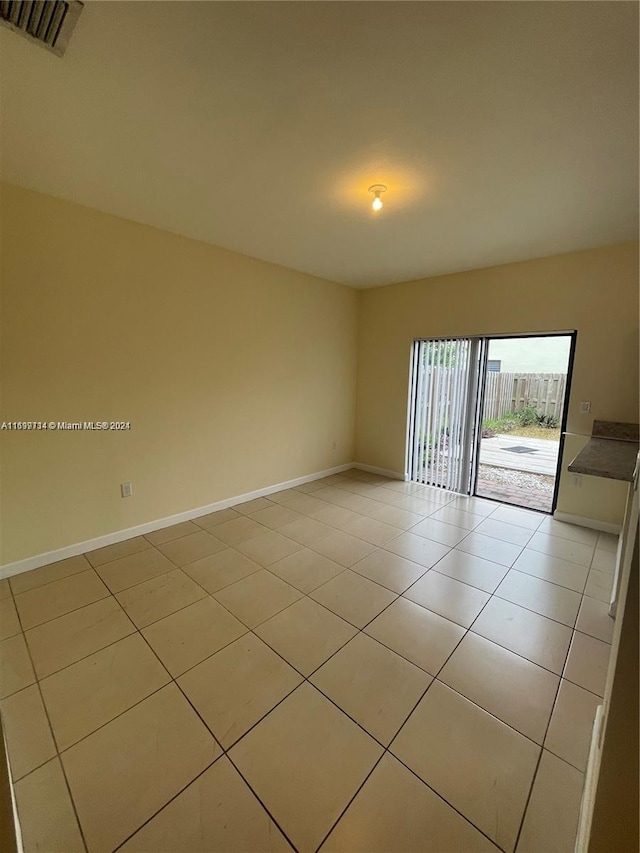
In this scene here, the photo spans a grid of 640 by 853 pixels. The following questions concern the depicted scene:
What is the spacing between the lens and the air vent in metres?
1.10

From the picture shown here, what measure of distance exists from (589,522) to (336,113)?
379cm

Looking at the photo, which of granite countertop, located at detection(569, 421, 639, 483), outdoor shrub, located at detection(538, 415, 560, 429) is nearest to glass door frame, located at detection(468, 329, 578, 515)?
granite countertop, located at detection(569, 421, 639, 483)

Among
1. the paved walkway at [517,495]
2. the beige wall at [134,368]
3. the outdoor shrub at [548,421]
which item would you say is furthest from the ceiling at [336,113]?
the outdoor shrub at [548,421]

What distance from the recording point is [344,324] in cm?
466

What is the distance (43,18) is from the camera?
1.14 meters

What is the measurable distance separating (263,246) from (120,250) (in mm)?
1204

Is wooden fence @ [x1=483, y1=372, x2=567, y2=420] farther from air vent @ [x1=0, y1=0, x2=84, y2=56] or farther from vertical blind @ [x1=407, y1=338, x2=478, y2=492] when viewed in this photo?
Result: air vent @ [x1=0, y1=0, x2=84, y2=56]

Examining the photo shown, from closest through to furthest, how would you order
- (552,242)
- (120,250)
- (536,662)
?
(536,662)
(120,250)
(552,242)

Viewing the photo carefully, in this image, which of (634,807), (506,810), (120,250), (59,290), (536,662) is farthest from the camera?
(120,250)

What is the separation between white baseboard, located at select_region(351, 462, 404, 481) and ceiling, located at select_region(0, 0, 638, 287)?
304 cm

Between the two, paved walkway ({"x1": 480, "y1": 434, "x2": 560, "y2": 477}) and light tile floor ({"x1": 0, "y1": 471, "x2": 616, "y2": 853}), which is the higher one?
paved walkway ({"x1": 480, "y1": 434, "x2": 560, "y2": 477})

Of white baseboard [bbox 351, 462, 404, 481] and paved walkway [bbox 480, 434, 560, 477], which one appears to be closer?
white baseboard [bbox 351, 462, 404, 481]

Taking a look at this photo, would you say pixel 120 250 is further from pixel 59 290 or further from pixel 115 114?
pixel 115 114

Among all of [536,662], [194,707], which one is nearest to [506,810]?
[536,662]
